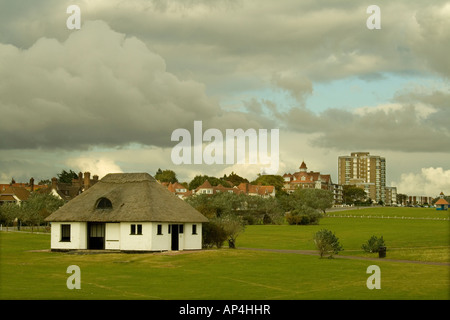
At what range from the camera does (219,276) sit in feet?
111

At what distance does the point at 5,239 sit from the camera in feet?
219

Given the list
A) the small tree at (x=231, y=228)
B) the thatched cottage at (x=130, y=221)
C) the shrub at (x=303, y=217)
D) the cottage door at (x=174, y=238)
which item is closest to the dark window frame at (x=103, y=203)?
the thatched cottage at (x=130, y=221)

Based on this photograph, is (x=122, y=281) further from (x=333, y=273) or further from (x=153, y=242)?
(x=153, y=242)

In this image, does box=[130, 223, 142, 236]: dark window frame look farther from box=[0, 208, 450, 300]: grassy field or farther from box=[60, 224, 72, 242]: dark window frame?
box=[60, 224, 72, 242]: dark window frame

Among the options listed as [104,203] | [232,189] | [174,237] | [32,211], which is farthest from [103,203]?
[232,189]

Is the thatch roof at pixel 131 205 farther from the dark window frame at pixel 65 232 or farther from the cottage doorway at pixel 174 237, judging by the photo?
the cottage doorway at pixel 174 237

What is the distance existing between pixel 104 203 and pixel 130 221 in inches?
165

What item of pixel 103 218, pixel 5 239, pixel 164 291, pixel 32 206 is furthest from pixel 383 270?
pixel 32 206

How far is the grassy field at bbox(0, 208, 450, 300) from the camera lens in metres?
26.7

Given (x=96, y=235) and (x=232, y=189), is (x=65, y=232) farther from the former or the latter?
(x=232, y=189)

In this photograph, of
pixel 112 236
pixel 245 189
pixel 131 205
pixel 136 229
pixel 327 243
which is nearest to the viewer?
pixel 327 243

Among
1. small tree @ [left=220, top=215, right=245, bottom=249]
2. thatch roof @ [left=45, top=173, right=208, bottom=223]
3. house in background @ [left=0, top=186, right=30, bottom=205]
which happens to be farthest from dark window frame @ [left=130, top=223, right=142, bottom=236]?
house in background @ [left=0, top=186, right=30, bottom=205]

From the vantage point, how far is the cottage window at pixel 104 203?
52.9 meters
